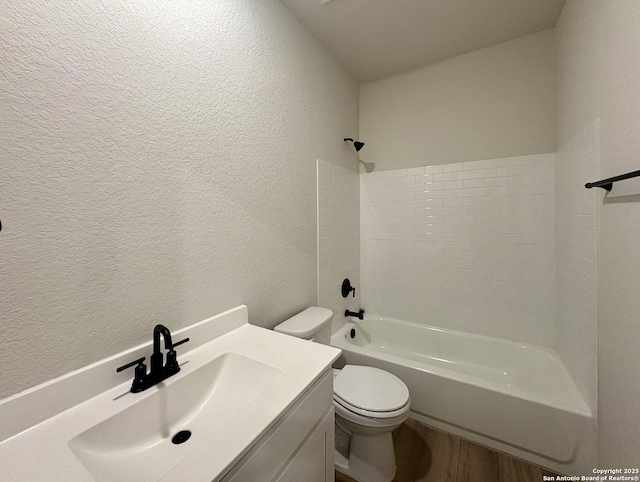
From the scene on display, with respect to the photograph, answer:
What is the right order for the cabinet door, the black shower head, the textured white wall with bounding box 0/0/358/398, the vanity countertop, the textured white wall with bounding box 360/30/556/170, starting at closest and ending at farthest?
the vanity countertop → the textured white wall with bounding box 0/0/358/398 → the cabinet door → the textured white wall with bounding box 360/30/556/170 → the black shower head

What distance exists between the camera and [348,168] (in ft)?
7.07

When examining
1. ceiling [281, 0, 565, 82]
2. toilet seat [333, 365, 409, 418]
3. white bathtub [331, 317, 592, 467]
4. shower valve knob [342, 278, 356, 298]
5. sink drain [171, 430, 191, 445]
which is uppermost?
ceiling [281, 0, 565, 82]

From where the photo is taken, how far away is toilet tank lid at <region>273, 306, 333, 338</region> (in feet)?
4.21

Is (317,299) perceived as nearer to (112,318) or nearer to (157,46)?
(112,318)

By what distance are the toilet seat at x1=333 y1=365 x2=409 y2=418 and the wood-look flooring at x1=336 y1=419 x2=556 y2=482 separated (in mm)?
427

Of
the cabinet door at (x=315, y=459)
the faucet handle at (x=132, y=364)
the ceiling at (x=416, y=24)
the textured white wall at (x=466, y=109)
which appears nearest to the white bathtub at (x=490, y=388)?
the cabinet door at (x=315, y=459)

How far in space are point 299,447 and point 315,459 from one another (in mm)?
143

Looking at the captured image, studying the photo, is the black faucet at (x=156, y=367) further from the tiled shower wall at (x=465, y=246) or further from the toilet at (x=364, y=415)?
the tiled shower wall at (x=465, y=246)

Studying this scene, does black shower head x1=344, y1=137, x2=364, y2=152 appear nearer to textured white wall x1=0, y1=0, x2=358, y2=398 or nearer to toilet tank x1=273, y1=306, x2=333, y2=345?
textured white wall x1=0, y1=0, x2=358, y2=398

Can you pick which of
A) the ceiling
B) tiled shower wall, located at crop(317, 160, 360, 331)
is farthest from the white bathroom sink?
the ceiling

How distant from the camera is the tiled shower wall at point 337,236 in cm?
178

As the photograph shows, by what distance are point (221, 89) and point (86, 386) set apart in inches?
46.3

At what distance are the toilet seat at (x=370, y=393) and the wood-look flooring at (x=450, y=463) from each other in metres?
0.43

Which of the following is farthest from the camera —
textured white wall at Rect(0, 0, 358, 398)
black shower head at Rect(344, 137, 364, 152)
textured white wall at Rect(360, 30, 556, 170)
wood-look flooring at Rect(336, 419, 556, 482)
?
black shower head at Rect(344, 137, 364, 152)
